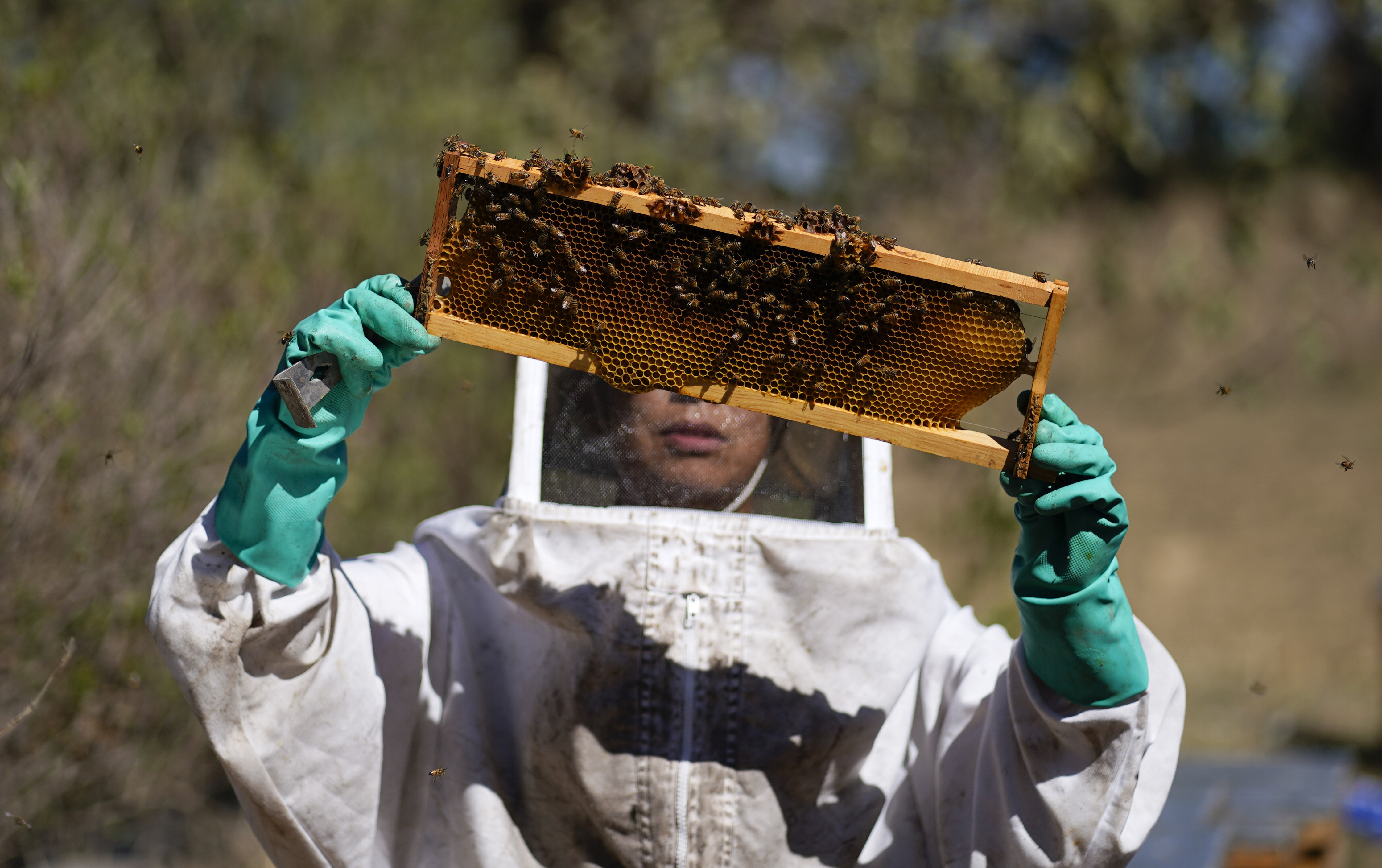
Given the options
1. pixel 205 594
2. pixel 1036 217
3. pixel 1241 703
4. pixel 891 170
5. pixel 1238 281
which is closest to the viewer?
pixel 205 594

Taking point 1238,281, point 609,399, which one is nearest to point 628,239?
point 609,399

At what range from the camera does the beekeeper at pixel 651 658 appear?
81.4 inches

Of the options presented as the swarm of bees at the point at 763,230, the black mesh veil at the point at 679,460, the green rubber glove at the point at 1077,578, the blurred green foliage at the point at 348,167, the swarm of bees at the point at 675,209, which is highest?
the blurred green foliage at the point at 348,167

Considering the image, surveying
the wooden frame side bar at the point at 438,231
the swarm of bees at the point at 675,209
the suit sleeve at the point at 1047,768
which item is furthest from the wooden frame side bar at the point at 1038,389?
the wooden frame side bar at the point at 438,231

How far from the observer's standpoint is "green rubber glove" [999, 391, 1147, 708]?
2037mm

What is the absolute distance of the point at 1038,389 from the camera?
203 centimetres

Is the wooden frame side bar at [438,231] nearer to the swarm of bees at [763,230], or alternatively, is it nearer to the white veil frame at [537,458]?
the white veil frame at [537,458]

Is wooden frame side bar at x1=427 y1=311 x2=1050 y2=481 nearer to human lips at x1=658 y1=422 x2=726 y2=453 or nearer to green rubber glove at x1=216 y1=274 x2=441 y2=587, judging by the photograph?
green rubber glove at x1=216 y1=274 x2=441 y2=587

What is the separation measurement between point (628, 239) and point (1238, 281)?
781 inches

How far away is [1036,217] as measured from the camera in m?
9.07

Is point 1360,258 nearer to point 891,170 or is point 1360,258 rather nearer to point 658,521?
point 891,170

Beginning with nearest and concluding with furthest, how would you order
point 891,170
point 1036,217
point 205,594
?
point 205,594 < point 1036,217 < point 891,170

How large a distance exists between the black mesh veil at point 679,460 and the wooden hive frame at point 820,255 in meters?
0.40

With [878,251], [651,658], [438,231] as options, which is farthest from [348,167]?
[878,251]
